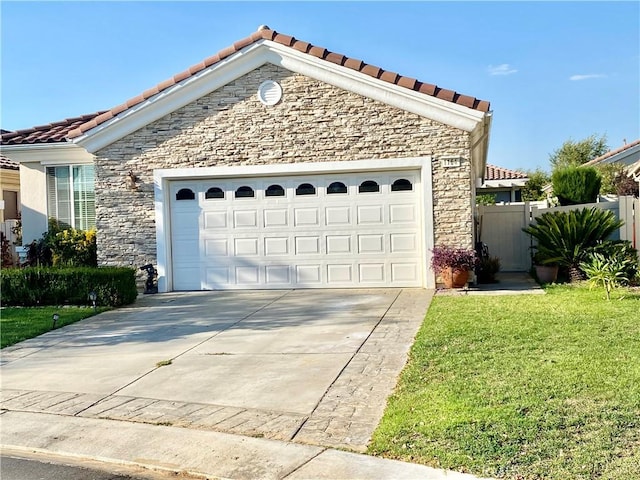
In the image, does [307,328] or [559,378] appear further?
[307,328]

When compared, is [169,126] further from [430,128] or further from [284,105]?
[430,128]

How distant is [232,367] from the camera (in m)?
7.34

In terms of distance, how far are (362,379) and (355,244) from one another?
23.4 feet

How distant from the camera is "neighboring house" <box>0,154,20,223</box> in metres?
20.3

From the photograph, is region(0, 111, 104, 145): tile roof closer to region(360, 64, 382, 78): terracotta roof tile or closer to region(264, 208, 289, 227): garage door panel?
region(264, 208, 289, 227): garage door panel

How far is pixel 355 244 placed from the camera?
1354cm

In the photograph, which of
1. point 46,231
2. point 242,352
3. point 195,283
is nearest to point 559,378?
point 242,352

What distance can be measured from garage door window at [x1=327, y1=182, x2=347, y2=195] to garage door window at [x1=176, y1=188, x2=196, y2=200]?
314 cm

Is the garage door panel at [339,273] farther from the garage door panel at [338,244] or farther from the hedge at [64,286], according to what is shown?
the hedge at [64,286]

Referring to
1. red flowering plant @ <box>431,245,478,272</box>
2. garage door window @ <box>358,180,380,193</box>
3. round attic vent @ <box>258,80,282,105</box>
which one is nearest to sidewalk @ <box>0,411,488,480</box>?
red flowering plant @ <box>431,245,478,272</box>

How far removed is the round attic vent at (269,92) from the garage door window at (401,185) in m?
3.11

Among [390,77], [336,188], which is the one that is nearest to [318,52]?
[390,77]

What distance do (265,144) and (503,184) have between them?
19249mm

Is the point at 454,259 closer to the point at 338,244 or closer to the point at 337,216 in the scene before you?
the point at 338,244
